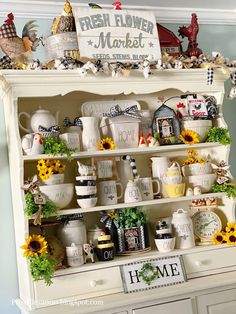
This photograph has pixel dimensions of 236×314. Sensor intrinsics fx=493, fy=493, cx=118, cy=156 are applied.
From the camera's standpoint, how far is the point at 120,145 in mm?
2414

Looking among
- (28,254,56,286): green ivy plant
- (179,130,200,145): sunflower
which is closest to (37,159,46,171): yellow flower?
(28,254,56,286): green ivy plant

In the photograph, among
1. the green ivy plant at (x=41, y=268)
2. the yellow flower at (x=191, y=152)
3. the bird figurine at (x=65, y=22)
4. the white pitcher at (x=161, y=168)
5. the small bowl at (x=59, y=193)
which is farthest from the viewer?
the yellow flower at (x=191, y=152)

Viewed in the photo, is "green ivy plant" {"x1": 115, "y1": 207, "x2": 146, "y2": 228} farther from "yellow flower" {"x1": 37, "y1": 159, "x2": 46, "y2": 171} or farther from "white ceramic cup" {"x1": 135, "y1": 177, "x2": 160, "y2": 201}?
"yellow flower" {"x1": 37, "y1": 159, "x2": 46, "y2": 171}

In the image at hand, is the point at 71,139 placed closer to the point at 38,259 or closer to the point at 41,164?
the point at 41,164

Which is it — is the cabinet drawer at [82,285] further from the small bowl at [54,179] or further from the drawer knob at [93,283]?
the small bowl at [54,179]

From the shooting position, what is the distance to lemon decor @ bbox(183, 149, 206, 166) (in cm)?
255

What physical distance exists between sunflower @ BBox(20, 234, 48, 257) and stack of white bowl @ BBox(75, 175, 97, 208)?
0.84ft

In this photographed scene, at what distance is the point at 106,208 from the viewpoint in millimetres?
2268

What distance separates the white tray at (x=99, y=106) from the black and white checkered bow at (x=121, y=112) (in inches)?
1.6

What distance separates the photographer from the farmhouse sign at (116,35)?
2283mm

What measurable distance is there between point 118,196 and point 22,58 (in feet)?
2.64

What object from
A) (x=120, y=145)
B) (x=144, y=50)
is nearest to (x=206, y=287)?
(x=120, y=145)

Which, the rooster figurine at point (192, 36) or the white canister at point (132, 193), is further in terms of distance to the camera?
the rooster figurine at point (192, 36)

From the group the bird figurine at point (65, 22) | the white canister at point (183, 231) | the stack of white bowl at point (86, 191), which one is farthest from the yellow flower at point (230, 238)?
the bird figurine at point (65, 22)
